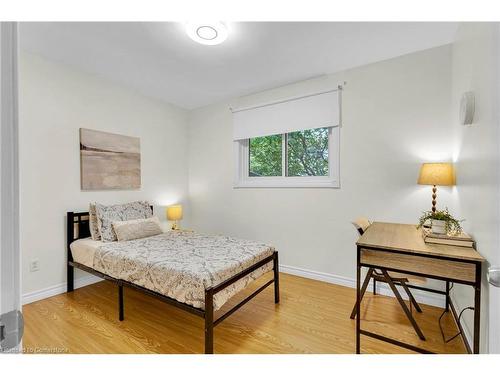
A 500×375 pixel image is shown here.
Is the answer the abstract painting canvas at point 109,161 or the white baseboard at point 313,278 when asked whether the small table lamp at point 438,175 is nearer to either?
the white baseboard at point 313,278

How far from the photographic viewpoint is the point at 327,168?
2.97 m

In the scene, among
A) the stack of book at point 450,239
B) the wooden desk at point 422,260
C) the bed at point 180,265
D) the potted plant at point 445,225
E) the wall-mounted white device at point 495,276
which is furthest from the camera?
the bed at point 180,265

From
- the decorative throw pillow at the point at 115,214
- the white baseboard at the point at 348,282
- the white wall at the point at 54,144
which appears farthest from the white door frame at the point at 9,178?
the white baseboard at the point at 348,282

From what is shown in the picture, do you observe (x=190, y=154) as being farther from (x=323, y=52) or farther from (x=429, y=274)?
(x=429, y=274)

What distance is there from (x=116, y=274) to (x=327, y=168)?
2561mm

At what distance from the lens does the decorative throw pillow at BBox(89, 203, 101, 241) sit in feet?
8.71

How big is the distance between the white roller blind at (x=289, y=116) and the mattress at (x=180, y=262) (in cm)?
155

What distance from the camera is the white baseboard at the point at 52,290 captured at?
2.34 meters

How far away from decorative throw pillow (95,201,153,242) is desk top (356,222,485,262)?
2.55 m

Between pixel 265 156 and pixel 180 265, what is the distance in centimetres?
208

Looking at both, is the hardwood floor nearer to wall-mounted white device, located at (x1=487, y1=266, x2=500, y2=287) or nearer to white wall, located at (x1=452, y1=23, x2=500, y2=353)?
white wall, located at (x1=452, y1=23, x2=500, y2=353)
